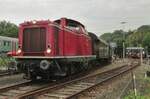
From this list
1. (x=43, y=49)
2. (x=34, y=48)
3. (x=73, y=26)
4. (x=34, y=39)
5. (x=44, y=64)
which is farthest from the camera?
(x=73, y=26)

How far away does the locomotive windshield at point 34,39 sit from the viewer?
14.7m

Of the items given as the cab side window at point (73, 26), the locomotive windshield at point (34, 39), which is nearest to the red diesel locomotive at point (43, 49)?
the locomotive windshield at point (34, 39)

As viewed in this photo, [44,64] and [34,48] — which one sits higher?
[34,48]

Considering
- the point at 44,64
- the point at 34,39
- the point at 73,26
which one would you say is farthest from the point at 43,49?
the point at 73,26

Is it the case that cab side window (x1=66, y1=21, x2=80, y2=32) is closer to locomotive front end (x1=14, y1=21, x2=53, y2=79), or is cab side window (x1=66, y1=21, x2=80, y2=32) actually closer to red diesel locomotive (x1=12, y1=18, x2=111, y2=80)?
red diesel locomotive (x1=12, y1=18, x2=111, y2=80)

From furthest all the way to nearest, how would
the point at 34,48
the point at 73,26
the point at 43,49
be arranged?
the point at 73,26 → the point at 34,48 → the point at 43,49

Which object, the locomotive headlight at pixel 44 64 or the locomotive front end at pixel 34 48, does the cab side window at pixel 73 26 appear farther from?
the locomotive headlight at pixel 44 64

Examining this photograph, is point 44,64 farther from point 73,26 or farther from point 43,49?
point 73,26

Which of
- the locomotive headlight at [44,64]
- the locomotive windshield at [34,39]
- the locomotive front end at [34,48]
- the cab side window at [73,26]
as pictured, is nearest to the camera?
the locomotive headlight at [44,64]

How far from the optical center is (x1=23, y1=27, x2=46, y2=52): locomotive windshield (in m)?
14.7

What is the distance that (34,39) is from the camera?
14992 millimetres

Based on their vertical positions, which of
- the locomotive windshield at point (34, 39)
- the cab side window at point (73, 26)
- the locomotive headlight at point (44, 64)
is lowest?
the locomotive headlight at point (44, 64)

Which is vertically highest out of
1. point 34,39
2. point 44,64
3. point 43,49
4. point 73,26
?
point 73,26

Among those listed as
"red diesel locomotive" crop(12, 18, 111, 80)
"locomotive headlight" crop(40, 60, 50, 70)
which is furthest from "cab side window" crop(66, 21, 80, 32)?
"locomotive headlight" crop(40, 60, 50, 70)
